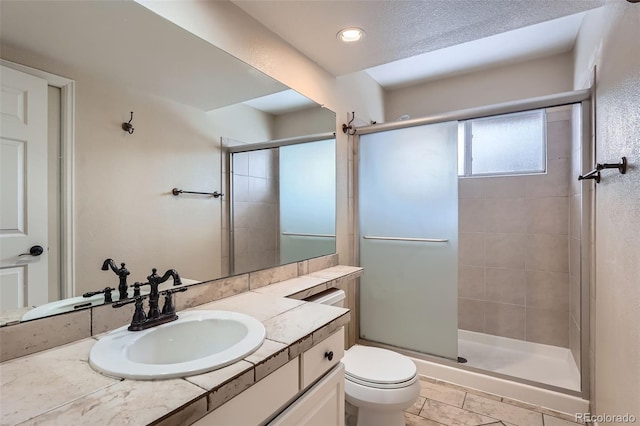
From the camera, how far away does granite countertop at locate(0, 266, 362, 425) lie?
59 cm

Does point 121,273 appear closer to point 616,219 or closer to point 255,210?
point 255,210

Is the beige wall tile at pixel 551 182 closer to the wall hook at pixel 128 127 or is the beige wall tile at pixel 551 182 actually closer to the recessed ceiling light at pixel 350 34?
the recessed ceiling light at pixel 350 34

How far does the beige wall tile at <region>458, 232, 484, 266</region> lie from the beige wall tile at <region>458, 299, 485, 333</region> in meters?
0.37

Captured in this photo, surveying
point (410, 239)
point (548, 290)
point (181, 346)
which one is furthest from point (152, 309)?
point (548, 290)

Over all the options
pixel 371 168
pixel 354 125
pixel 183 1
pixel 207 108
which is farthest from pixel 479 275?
pixel 183 1

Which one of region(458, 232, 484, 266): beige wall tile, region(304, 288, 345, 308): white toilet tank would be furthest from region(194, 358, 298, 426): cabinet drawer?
region(458, 232, 484, 266): beige wall tile

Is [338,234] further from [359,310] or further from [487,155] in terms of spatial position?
[487,155]

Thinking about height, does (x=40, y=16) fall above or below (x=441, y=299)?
above

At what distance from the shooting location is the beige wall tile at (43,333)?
2.72 feet

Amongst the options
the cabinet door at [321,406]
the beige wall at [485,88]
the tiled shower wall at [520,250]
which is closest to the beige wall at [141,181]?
the cabinet door at [321,406]

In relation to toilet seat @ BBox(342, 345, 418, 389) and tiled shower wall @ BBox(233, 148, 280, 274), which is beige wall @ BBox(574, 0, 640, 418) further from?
tiled shower wall @ BBox(233, 148, 280, 274)

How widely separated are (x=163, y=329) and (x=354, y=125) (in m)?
2.08

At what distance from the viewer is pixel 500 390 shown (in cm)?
205

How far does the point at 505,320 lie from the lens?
284 centimetres
